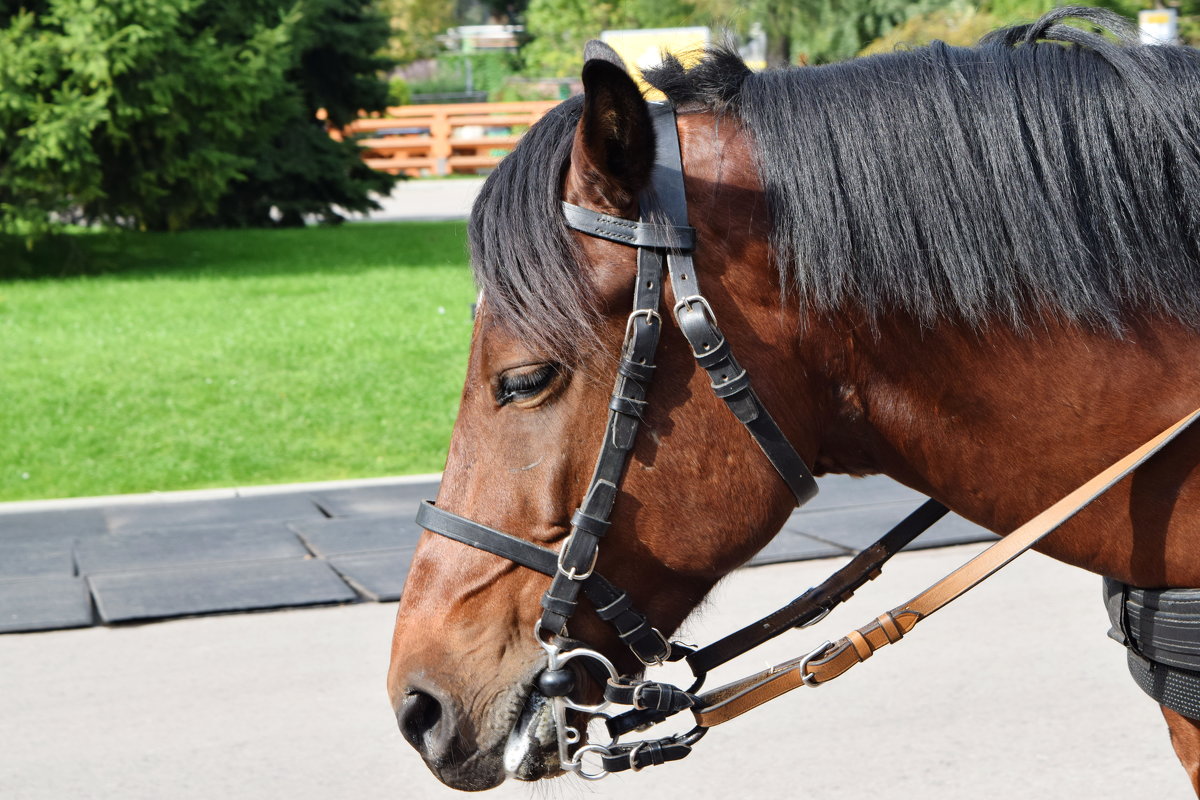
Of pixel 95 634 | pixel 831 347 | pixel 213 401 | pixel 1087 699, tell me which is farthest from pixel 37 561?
pixel 831 347

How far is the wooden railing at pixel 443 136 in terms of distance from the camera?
3041 centimetres

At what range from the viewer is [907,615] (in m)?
1.87

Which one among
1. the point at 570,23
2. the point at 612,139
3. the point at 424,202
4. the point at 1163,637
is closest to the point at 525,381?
the point at 612,139

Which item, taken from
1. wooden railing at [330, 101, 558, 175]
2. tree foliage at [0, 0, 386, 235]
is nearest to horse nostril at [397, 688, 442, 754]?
tree foliage at [0, 0, 386, 235]

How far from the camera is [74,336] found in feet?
34.9

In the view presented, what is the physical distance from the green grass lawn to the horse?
2786 millimetres

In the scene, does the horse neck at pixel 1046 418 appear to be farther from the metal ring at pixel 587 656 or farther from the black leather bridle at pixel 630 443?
the metal ring at pixel 587 656

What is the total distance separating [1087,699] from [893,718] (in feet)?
2.20

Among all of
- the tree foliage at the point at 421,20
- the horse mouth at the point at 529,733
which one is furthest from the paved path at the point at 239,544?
the tree foliage at the point at 421,20

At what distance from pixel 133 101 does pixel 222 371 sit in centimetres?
523

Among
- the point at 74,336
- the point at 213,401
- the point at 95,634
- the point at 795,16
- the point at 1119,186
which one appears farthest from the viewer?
the point at 795,16

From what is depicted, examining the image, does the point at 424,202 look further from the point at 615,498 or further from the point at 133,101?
the point at 615,498

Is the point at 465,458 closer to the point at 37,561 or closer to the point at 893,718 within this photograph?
the point at 893,718

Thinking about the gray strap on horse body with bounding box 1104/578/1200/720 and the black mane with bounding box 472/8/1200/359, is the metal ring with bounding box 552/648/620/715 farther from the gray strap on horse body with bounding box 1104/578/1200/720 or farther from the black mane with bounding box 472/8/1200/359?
the gray strap on horse body with bounding box 1104/578/1200/720
